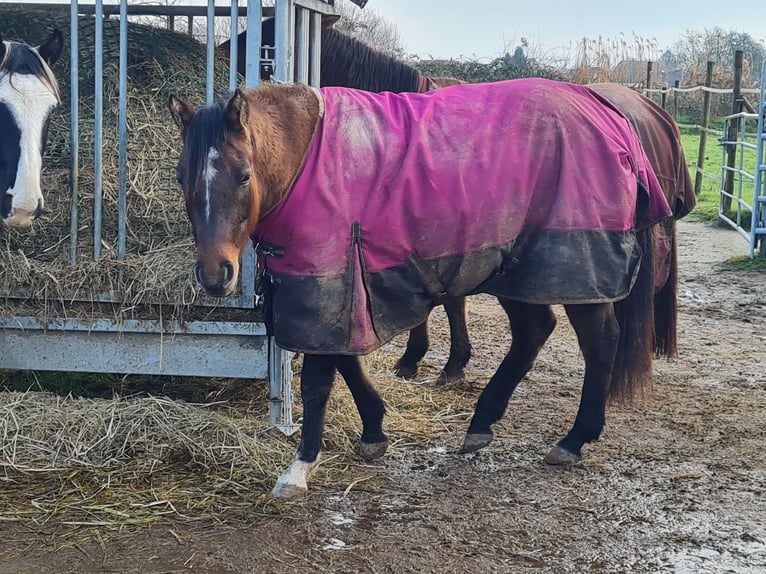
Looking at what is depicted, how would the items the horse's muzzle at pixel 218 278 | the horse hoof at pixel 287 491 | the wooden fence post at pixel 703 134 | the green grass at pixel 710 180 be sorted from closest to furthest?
the horse's muzzle at pixel 218 278 → the horse hoof at pixel 287 491 → the green grass at pixel 710 180 → the wooden fence post at pixel 703 134

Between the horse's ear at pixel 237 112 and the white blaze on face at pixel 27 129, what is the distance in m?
1.07

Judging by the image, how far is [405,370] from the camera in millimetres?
4984

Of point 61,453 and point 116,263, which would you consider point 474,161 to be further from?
point 61,453

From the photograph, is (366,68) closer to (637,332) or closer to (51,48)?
(51,48)

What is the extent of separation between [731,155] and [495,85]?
364 inches

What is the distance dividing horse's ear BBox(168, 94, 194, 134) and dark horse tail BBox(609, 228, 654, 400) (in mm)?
1991

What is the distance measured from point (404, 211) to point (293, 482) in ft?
3.68

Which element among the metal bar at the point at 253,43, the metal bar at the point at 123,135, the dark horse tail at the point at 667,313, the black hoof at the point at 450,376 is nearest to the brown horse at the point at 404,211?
the metal bar at the point at 253,43

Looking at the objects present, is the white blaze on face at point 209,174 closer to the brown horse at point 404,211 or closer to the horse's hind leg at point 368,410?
the brown horse at point 404,211

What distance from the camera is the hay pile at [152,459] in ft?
10.3

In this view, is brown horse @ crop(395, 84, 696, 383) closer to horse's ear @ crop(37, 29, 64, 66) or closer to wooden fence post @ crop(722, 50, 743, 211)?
horse's ear @ crop(37, 29, 64, 66)

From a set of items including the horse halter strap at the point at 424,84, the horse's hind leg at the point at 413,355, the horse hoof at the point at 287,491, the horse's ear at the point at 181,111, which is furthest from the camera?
the horse halter strap at the point at 424,84

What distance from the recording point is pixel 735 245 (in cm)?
959

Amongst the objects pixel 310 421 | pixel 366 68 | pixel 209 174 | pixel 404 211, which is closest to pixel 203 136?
pixel 209 174
